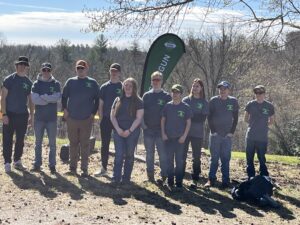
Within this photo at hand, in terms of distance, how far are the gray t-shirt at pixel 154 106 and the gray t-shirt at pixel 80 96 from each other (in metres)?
1.03

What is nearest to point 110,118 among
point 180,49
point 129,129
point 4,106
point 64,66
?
point 129,129

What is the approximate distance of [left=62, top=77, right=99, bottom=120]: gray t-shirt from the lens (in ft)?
27.9

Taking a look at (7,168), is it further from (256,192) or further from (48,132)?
(256,192)

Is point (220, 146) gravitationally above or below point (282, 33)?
below

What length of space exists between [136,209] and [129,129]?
5.09 feet

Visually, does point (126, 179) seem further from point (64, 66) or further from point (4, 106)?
point (64, 66)

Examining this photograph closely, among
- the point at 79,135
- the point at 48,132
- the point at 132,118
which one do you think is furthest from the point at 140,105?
the point at 48,132

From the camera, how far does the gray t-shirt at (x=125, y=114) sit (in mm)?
7961

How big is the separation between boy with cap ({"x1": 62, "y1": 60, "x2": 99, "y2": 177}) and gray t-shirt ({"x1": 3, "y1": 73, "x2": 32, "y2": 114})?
78 centimetres

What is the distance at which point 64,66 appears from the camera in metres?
59.5

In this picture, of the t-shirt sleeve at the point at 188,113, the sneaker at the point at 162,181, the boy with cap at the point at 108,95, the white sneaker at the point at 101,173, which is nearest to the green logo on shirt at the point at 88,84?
the boy with cap at the point at 108,95

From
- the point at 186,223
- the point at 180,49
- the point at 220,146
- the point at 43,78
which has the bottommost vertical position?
the point at 186,223

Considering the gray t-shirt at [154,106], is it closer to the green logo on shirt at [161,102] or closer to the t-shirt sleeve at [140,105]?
the green logo on shirt at [161,102]

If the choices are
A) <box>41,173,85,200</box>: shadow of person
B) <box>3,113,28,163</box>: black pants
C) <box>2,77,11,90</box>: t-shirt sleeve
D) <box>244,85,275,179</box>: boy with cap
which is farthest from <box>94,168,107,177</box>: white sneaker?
<box>244,85,275,179</box>: boy with cap
